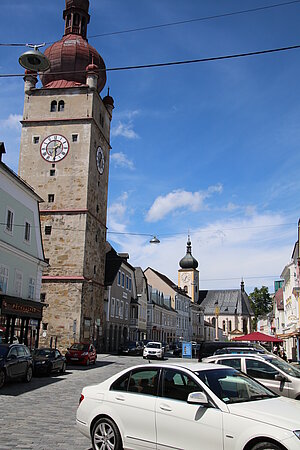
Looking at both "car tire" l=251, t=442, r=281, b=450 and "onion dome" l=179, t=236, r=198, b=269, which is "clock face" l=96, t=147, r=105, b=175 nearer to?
"car tire" l=251, t=442, r=281, b=450

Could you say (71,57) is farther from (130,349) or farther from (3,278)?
(130,349)

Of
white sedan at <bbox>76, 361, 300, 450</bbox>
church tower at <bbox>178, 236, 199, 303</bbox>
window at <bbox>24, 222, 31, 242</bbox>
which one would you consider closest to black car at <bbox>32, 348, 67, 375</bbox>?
window at <bbox>24, 222, 31, 242</bbox>

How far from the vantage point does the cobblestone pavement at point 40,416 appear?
7892mm

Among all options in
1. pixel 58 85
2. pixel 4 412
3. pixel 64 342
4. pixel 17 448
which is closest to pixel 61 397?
pixel 4 412

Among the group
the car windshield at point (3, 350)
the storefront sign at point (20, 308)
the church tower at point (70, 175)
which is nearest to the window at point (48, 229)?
the church tower at point (70, 175)

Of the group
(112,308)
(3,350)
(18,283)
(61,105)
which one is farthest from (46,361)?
(61,105)

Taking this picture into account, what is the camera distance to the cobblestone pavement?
789 centimetres

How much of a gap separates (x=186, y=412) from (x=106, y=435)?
5.06 feet

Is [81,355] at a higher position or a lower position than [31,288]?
lower

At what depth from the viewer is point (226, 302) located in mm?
132625

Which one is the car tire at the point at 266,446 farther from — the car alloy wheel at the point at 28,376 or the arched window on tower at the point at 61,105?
the arched window on tower at the point at 61,105

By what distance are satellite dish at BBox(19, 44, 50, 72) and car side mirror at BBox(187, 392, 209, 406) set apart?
394 inches

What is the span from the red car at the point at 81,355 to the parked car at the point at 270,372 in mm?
17116

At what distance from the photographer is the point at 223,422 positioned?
5750mm
